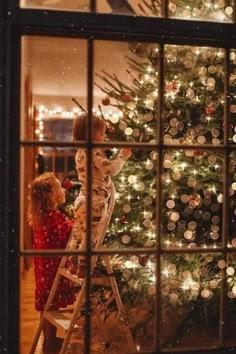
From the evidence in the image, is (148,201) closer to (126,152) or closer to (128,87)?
(126,152)

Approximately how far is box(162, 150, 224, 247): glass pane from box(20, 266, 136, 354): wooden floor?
0.57 meters

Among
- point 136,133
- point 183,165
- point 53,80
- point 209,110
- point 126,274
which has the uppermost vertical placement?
point 53,80

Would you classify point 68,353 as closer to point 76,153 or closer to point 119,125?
point 76,153

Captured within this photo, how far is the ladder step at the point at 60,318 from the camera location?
305 centimetres

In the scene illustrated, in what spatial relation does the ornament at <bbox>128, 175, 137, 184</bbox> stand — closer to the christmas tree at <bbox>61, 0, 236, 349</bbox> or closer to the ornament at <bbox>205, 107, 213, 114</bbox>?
the christmas tree at <bbox>61, 0, 236, 349</bbox>

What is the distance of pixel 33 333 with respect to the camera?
9.43 ft

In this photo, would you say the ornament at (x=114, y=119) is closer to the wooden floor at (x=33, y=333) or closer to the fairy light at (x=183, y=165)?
the fairy light at (x=183, y=165)

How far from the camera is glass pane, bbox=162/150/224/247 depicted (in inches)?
121

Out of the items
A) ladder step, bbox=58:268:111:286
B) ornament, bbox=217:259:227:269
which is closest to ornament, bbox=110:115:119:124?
ladder step, bbox=58:268:111:286

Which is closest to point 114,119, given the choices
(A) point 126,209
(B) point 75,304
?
(A) point 126,209

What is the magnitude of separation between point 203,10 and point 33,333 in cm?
180

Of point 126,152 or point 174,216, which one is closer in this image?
point 126,152

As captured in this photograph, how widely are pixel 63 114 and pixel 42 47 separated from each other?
1.15ft
